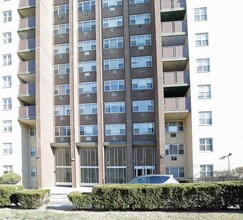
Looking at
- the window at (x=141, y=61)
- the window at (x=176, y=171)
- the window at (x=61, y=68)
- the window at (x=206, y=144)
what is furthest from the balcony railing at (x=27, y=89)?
the window at (x=206, y=144)

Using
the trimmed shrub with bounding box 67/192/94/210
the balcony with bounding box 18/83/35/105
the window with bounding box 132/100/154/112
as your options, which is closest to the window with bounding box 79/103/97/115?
the window with bounding box 132/100/154/112

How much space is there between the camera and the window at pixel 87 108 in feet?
94.3

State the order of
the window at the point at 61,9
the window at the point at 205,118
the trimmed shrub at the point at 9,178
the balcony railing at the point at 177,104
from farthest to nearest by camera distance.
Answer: the window at the point at 61,9
the trimmed shrub at the point at 9,178
the balcony railing at the point at 177,104
the window at the point at 205,118

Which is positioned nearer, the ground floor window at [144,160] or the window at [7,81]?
the ground floor window at [144,160]

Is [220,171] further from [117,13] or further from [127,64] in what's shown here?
[117,13]

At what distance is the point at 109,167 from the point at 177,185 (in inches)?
627

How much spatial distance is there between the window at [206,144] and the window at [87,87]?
1317 centimetres

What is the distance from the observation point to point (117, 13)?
29.2 metres

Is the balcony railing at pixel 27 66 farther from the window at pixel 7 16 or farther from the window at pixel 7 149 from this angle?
the window at pixel 7 149

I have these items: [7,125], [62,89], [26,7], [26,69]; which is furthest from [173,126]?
[26,7]

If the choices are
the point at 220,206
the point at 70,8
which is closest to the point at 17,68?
the point at 70,8

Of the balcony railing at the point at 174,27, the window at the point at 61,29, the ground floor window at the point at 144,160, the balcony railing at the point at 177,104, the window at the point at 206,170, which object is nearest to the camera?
the window at the point at 206,170

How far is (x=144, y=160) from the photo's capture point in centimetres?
2744

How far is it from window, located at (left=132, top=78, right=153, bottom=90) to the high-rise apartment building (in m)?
0.11
